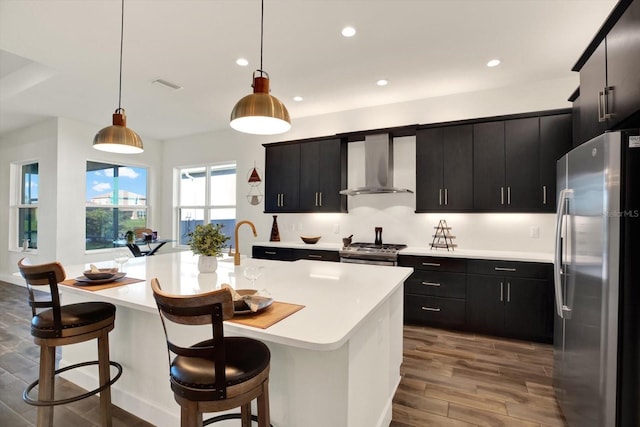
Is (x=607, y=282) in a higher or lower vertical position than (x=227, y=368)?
higher

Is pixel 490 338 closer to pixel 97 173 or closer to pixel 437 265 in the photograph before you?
pixel 437 265

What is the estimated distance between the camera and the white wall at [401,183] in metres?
3.72

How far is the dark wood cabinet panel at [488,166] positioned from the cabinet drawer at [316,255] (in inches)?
76.2

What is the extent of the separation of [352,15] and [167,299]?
8.28ft

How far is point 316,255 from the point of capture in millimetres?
4395

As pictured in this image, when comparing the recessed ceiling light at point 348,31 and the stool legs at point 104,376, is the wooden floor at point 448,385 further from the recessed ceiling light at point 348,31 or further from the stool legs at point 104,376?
the recessed ceiling light at point 348,31

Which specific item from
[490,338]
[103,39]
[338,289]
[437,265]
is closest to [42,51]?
[103,39]

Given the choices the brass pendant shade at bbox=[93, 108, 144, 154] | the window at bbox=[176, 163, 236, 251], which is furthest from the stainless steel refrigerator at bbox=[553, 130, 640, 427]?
the window at bbox=[176, 163, 236, 251]

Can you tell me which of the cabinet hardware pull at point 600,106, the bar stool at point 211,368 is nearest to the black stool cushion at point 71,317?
the bar stool at point 211,368

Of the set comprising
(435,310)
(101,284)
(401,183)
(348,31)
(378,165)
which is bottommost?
(435,310)

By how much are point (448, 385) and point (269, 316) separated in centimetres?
192

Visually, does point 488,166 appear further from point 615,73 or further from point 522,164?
point 615,73

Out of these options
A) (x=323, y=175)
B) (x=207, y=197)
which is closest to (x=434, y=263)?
(x=323, y=175)

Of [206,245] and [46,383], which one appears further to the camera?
[206,245]
